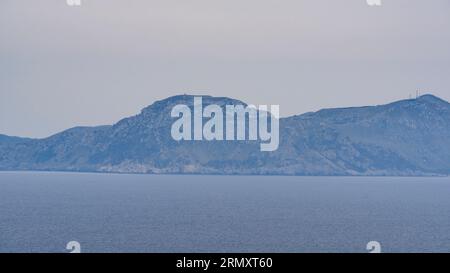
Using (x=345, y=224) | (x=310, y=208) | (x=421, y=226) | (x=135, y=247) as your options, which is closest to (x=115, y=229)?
(x=135, y=247)

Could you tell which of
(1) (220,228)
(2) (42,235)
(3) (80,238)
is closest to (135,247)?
(3) (80,238)

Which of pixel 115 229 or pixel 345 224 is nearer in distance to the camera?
pixel 115 229

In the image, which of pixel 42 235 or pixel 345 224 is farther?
pixel 345 224

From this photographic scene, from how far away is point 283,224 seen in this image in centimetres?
8200
